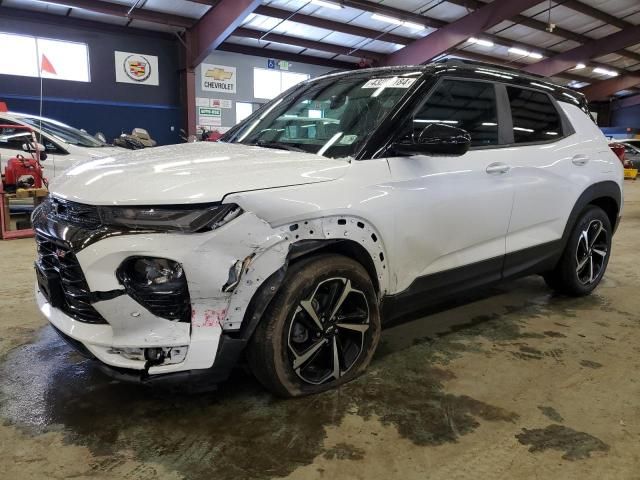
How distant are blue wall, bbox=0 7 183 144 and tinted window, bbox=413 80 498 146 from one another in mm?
12674

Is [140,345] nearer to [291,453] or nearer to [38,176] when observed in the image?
[291,453]

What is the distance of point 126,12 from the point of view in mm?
12438

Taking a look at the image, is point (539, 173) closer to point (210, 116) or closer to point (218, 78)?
point (210, 116)

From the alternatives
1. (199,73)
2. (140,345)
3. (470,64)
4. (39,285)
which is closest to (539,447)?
(140,345)

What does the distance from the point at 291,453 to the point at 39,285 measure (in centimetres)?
146

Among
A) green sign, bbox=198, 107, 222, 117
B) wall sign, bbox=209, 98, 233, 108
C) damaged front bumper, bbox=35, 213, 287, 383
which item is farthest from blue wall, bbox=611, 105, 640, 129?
damaged front bumper, bbox=35, 213, 287, 383

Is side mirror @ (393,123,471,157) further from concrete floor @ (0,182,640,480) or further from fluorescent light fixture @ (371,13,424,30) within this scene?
fluorescent light fixture @ (371,13,424,30)

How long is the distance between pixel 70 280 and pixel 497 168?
226cm

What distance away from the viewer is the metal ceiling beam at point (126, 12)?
11.7m

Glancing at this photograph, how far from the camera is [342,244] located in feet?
7.51

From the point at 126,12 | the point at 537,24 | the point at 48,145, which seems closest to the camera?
the point at 48,145

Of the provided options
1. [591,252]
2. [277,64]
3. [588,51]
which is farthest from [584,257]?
[588,51]

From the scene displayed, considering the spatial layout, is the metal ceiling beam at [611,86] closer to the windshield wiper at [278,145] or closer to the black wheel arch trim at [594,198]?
the black wheel arch trim at [594,198]

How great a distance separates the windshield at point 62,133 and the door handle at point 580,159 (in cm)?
711
